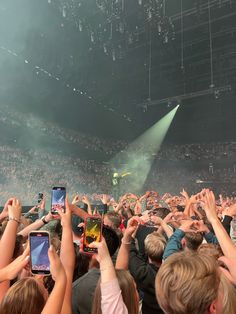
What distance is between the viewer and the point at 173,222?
140 inches

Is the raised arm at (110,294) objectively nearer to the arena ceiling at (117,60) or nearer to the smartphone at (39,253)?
the smartphone at (39,253)

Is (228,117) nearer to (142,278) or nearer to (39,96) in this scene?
(39,96)

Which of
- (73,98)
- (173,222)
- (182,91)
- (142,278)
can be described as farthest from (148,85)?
(142,278)

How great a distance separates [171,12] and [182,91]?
5.44m

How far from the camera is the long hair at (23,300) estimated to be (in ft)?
4.17

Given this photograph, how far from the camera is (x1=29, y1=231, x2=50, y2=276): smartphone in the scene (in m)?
1.47

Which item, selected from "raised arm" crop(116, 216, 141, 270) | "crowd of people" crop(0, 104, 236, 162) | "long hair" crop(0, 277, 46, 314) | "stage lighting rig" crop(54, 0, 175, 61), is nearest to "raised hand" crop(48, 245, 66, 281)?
"long hair" crop(0, 277, 46, 314)

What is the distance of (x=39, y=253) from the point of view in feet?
4.88

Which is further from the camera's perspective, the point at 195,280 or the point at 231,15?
the point at 231,15

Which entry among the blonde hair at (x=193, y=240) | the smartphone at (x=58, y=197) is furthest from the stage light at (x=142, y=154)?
the smartphone at (x=58, y=197)

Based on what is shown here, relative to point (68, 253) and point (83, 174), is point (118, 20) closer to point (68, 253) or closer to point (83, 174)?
point (83, 174)

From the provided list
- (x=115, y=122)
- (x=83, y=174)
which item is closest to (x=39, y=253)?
(x=83, y=174)

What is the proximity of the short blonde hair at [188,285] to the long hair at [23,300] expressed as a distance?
1.66 feet

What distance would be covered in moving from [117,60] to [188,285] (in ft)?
50.6
